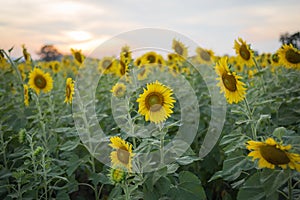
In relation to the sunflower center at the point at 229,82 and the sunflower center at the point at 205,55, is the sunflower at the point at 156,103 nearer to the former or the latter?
the sunflower center at the point at 229,82

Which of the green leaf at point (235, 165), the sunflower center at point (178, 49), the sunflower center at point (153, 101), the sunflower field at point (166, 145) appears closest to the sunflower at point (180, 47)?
the sunflower center at point (178, 49)

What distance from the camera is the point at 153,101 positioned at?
2.05 metres

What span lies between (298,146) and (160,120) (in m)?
0.77


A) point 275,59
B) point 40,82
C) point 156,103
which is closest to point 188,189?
point 156,103

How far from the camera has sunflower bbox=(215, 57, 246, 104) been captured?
2021mm

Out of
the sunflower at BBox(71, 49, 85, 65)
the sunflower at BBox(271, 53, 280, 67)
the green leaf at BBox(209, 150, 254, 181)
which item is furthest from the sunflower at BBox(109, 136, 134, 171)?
the sunflower at BBox(71, 49, 85, 65)

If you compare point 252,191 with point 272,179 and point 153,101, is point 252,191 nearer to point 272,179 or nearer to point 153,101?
point 272,179

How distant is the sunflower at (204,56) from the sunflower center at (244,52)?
5.08ft

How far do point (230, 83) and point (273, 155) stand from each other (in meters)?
0.62

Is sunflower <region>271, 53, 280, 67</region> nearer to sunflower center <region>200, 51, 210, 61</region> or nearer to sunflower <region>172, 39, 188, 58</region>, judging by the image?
sunflower center <region>200, 51, 210, 61</region>

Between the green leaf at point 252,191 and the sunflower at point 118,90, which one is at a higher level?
the sunflower at point 118,90

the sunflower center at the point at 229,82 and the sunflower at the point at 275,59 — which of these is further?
the sunflower at the point at 275,59

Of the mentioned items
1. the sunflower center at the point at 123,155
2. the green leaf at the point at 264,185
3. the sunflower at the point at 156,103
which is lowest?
→ the green leaf at the point at 264,185

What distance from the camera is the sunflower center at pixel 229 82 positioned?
2.05 metres
